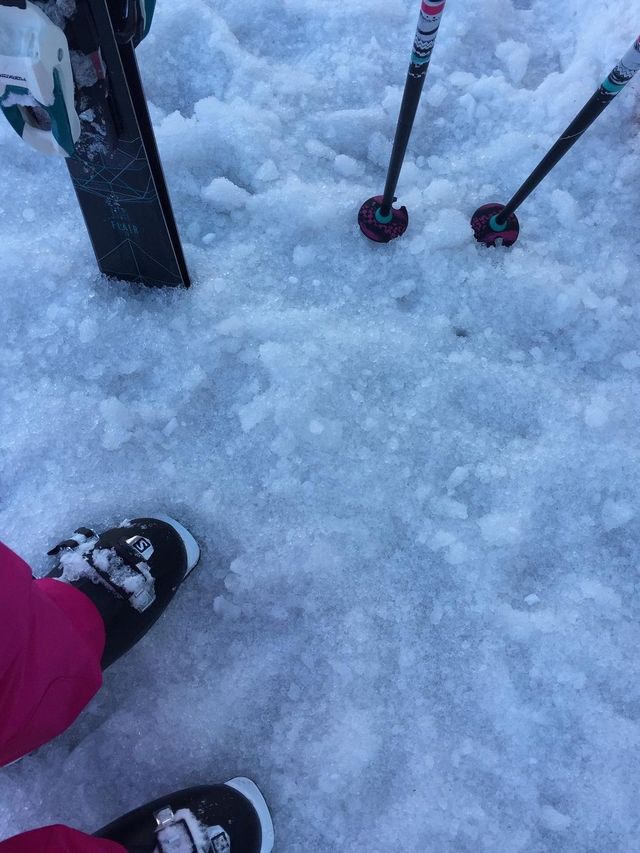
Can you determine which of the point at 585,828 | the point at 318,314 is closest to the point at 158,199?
the point at 318,314

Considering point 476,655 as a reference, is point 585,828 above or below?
below

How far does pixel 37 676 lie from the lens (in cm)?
76

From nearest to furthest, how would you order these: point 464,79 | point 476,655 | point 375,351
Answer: point 476,655 < point 375,351 < point 464,79

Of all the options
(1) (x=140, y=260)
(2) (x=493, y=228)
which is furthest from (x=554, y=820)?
(1) (x=140, y=260)

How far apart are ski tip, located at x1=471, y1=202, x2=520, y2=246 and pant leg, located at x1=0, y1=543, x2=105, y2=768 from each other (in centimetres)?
105

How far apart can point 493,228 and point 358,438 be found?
1.74 ft

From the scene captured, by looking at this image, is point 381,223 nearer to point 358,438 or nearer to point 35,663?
point 358,438

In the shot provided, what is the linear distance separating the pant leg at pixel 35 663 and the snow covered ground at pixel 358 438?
0.63 feet

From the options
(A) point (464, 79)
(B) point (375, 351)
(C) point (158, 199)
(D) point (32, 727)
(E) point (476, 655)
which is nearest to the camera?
(D) point (32, 727)

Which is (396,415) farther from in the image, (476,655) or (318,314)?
(476,655)

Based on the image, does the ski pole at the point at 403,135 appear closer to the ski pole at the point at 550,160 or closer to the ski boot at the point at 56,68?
the ski pole at the point at 550,160

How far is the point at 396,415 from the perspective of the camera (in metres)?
1.12

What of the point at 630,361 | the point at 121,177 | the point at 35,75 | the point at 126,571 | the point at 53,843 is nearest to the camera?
the point at 35,75

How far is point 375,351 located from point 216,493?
1.40 feet
